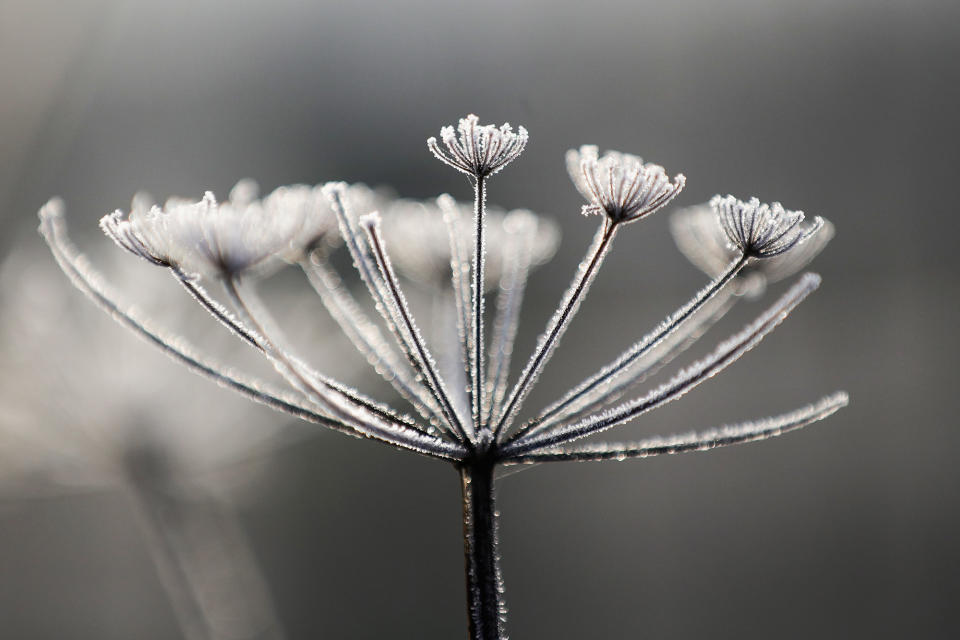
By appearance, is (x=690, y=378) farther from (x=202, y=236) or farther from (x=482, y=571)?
(x=202, y=236)

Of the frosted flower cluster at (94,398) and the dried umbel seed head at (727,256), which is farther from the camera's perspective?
the frosted flower cluster at (94,398)

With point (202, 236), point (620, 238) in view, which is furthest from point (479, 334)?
point (620, 238)

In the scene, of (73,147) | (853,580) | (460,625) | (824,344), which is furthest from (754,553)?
(73,147)

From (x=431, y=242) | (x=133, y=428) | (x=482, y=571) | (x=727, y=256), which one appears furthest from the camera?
(x=133, y=428)

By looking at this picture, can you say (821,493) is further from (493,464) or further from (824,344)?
(493,464)

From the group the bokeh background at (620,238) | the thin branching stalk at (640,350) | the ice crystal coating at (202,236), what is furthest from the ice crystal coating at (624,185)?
the bokeh background at (620,238)

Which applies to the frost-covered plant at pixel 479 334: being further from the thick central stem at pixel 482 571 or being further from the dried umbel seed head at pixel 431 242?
the dried umbel seed head at pixel 431 242

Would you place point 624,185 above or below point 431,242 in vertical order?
below

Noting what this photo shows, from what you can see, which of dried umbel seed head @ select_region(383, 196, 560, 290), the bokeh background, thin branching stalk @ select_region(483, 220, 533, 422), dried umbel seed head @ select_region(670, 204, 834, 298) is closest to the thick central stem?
thin branching stalk @ select_region(483, 220, 533, 422)
